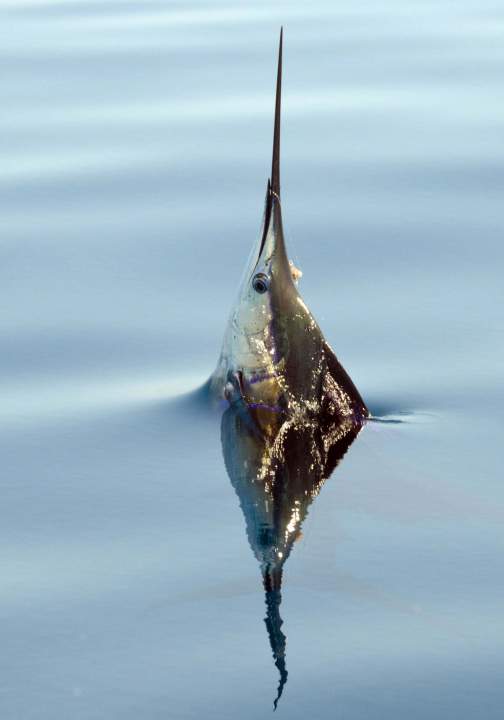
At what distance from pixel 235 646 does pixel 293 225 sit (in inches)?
154

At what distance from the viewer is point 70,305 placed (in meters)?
6.53

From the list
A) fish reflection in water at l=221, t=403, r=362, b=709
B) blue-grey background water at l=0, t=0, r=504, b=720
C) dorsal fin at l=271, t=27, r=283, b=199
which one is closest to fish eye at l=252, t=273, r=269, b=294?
dorsal fin at l=271, t=27, r=283, b=199

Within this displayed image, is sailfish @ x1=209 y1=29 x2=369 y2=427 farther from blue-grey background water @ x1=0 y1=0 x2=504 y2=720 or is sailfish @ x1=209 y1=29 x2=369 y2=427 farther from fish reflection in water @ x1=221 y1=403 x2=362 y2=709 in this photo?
blue-grey background water @ x1=0 y1=0 x2=504 y2=720

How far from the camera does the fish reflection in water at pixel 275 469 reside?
4.38 metres

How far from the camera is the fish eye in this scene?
16.5 feet

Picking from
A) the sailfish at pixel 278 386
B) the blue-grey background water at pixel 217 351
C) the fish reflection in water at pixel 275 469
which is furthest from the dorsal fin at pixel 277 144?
the blue-grey background water at pixel 217 351

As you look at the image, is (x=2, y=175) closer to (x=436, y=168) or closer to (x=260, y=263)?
(x=436, y=168)

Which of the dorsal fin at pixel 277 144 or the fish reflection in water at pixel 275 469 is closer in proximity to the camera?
the fish reflection in water at pixel 275 469

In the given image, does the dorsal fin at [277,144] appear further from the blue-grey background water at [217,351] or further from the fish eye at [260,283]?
the blue-grey background water at [217,351]

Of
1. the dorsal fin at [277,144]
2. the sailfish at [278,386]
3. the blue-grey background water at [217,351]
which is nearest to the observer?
the blue-grey background water at [217,351]

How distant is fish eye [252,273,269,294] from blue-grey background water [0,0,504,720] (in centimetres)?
53

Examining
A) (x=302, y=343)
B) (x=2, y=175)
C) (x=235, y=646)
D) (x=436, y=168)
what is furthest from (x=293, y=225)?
(x=235, y=646)

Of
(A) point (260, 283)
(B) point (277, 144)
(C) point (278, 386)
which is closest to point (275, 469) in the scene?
(C) point (278, 386)

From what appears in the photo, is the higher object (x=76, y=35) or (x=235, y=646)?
(x=76, y=35)
